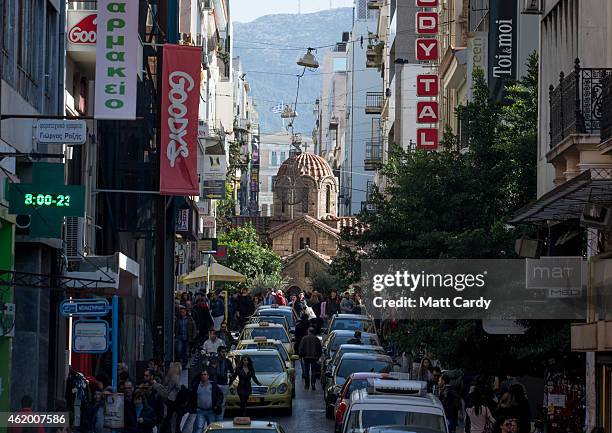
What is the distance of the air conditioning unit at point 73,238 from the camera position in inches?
1017

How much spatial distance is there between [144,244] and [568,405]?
19.4 m

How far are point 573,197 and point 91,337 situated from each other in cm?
821

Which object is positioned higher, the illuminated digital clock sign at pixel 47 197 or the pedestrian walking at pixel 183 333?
the illuminated digital clock sign at pixel 47 197

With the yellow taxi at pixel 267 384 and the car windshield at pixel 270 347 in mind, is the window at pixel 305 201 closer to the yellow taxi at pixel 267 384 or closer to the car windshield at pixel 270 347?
the car windshield at pixel 270 347

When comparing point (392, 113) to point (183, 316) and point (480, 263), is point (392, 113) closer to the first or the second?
point (183, 316)

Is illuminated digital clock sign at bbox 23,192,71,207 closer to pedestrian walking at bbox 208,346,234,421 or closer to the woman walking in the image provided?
pedestrian walking at bbox 208,346,234,421

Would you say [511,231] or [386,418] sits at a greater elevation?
[511,231]

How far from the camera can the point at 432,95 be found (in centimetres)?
5253

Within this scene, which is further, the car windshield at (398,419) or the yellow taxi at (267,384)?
the yellow taxi at (267,384)

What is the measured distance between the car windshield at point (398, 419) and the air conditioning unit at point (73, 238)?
7838mm

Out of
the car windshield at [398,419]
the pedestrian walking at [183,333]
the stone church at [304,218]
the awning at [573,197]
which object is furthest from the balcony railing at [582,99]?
the stone church at [304,218]

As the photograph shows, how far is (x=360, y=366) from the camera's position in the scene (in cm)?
3102

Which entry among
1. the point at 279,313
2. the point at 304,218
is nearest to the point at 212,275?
the point at 279,313

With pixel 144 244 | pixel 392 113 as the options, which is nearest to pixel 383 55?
pixel 392 113
